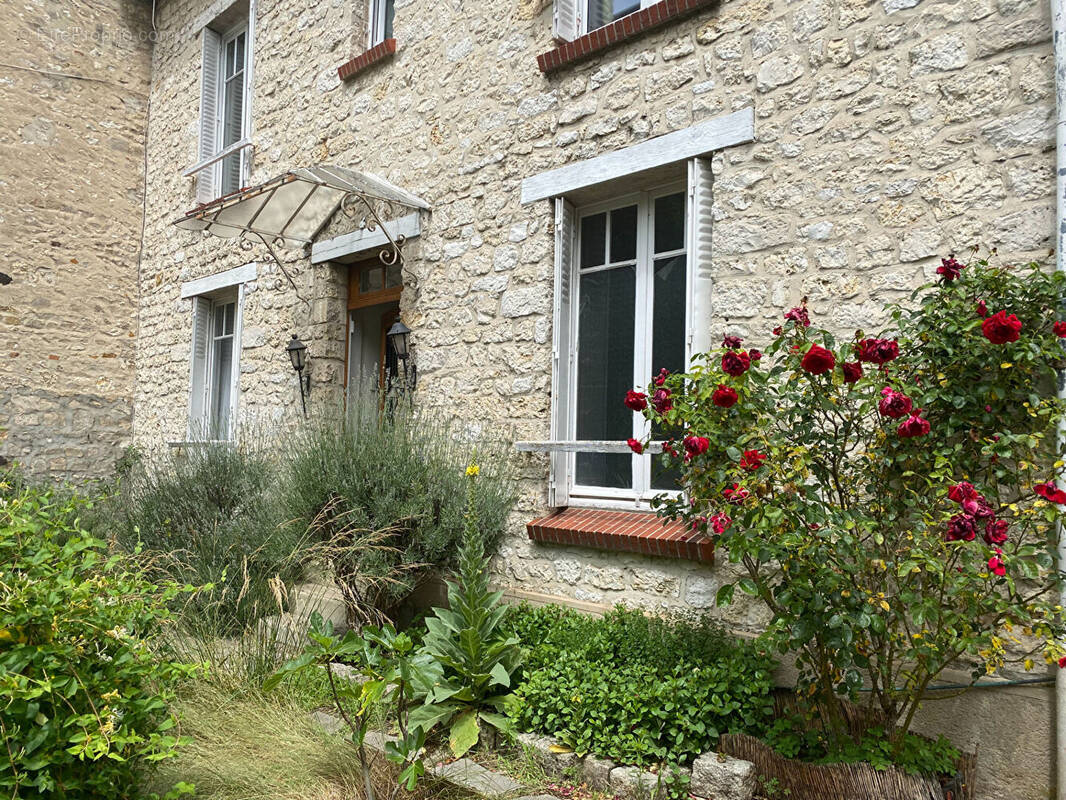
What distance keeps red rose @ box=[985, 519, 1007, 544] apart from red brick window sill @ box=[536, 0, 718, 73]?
10.1 ft

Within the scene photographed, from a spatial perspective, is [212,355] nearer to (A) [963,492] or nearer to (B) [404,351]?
(B) [404,351]

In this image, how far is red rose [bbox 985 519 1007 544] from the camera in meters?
2.71

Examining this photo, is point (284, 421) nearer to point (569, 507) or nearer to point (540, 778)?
point (569, 507)

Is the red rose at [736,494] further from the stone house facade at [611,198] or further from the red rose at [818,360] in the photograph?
the stone house facade at [611,198]

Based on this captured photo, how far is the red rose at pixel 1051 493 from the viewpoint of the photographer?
278 cm

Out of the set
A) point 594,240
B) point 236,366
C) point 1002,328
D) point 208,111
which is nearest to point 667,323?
point 594,240

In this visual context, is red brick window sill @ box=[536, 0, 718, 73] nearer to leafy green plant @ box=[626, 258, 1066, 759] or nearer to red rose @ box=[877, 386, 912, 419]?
leafy green plant @ box=[626, 258, 1066, 759]

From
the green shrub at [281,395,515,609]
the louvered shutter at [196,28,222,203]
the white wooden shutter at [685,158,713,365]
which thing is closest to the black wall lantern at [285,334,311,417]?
the green shrub at [281,395,515,609]

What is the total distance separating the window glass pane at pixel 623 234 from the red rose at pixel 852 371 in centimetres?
197

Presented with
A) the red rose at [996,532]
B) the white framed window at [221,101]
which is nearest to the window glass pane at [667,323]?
the red rose at [996,532]

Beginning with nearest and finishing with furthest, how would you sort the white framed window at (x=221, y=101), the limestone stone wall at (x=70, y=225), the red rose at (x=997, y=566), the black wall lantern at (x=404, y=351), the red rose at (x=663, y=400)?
1. the red rose at (x=997, y=566)
2. the red rose at (x=663, y=400)
3. the black wall lantern at (x=404, y=351)
4. the white framed window at (x=221, y=101)
5. the limestone stone wall at (x=70, y=225)

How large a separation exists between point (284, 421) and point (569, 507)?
10.1 ft

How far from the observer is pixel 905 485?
10.7 feet

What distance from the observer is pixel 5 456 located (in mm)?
9047
